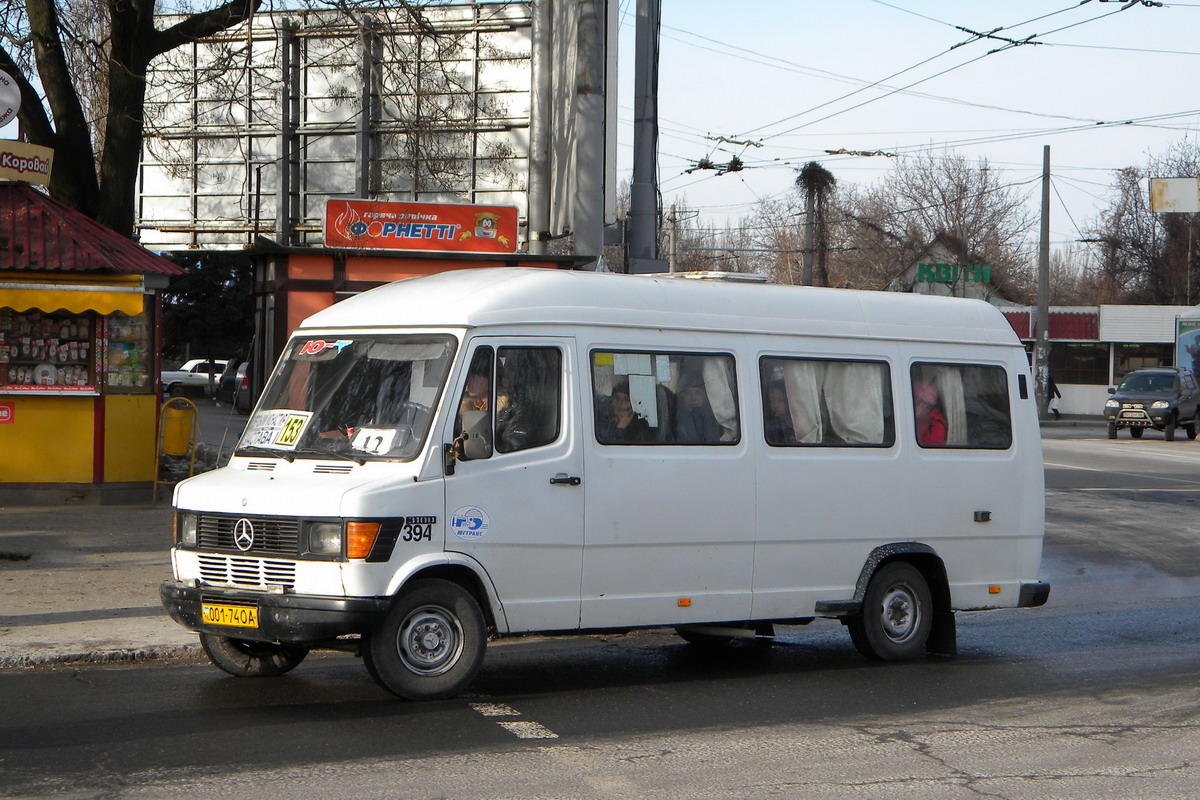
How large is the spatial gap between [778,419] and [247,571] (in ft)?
11.3

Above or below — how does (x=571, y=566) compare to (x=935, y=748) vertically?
above

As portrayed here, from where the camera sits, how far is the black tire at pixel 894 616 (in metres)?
9.27

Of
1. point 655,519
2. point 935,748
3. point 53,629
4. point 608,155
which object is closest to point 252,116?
point 608,155

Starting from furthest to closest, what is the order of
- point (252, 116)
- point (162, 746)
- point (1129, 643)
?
point (252, 116), point (1129, 643), point (162, 746)

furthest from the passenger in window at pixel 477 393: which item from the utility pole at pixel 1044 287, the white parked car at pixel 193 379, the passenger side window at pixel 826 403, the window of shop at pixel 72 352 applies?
the white parked car at pixel 193 379

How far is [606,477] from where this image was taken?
26.5ft

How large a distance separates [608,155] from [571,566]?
1554cm

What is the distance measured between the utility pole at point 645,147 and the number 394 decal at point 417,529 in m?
8.77

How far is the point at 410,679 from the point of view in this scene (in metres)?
7.43

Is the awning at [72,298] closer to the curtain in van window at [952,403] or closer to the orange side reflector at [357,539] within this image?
the orange side reflector at [357,539]

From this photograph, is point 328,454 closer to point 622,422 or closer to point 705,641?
point 622,422

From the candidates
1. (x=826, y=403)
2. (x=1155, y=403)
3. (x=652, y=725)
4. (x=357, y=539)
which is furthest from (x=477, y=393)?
(x=1155, y=403)

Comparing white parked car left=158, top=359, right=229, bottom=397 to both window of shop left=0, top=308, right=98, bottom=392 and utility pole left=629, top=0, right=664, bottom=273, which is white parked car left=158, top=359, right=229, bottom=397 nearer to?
window of shop left=0, top=308, right=98, bottom=392

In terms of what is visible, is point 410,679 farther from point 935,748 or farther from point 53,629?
point 53,629
